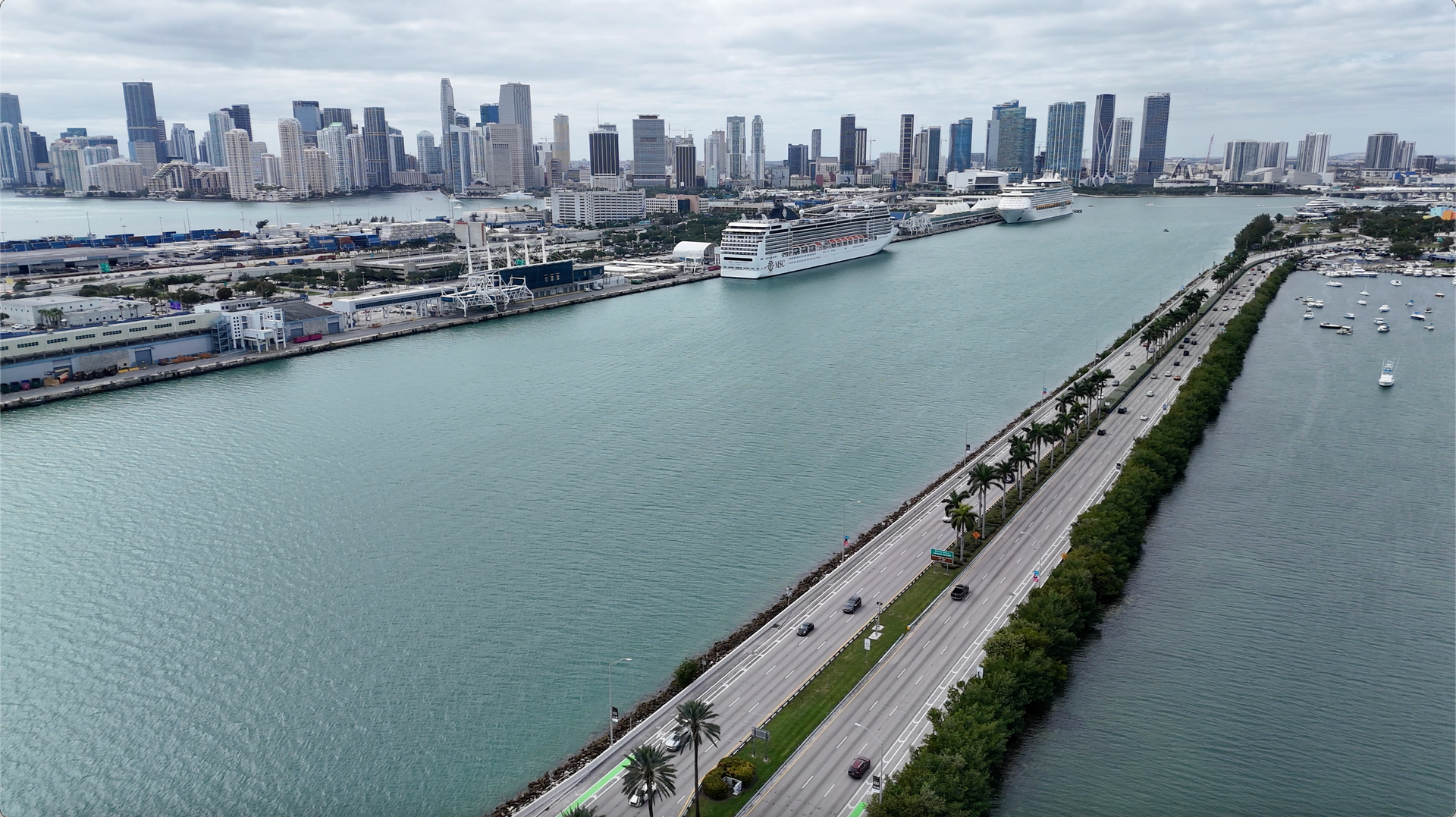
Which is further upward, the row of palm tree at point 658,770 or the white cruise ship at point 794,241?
the white cruise ship at point 794,241

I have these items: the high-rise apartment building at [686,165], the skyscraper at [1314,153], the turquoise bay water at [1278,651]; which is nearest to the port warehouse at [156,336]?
the turquoise bay water at [1278,651]

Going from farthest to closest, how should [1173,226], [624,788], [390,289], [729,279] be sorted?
[1173,226]
[729,279]
[390,289]
[624,788]

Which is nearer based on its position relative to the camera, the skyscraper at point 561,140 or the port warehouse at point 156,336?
the port warehouse at point 156,336

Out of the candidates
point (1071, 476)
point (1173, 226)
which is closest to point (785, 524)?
point (1071, 476)

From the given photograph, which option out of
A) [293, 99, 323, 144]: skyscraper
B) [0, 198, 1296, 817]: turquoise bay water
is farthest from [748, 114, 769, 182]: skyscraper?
[0, 198, 1296, 817]: turquoise bay water

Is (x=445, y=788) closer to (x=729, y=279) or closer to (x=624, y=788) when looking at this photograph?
(x=624, y=788)

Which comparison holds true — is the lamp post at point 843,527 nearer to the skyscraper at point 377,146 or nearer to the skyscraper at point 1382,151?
the skyscraper at point 377,146

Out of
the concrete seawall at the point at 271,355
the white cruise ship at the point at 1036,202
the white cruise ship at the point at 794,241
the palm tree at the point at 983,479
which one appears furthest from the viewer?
the white cruise ship at the point at 1036,202

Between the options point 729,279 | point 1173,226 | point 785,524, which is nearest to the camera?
point 785,524

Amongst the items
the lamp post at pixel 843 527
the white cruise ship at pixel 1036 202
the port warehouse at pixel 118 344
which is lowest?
the lamp post at pixel 843 527
